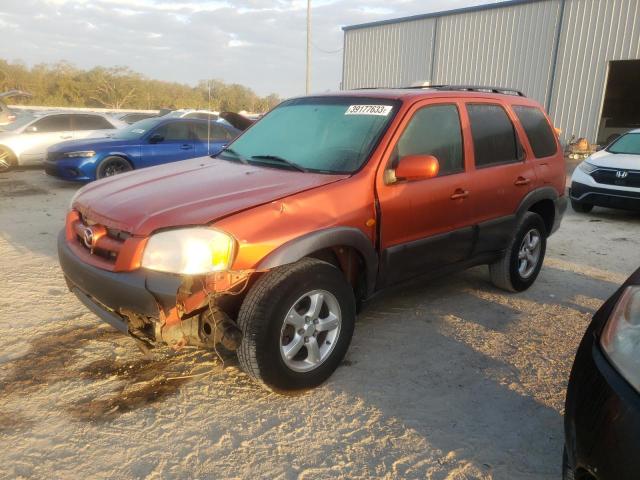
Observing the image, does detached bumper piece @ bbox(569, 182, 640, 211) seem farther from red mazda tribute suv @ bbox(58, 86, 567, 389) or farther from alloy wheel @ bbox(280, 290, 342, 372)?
alloy wheel @ bbox(280, 290, 342, 372)

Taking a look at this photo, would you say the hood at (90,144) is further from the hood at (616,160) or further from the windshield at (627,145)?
the windshield at (627,145)

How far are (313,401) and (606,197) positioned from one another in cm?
735

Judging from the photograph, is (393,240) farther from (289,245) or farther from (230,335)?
(230,335)

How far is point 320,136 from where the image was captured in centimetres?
359

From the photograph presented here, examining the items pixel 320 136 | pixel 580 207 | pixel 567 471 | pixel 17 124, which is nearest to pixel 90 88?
pixel 17 124

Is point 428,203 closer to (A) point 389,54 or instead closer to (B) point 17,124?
(B) point 17,124

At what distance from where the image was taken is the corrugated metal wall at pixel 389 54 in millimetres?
21734

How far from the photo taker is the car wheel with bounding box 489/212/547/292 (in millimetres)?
4543

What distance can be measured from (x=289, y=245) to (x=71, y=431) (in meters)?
1.45

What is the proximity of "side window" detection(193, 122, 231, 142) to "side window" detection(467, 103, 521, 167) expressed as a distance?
23.1 ft

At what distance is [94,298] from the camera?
288 centimetres

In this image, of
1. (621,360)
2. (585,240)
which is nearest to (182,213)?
(621,360)

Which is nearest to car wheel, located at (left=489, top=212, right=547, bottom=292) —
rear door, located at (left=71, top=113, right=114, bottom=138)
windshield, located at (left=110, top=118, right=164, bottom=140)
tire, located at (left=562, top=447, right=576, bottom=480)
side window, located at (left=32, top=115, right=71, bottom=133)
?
tire, located at (left=562, top=447, right=576, bottom=480)

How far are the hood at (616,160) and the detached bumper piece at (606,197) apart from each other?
15.6 inches
